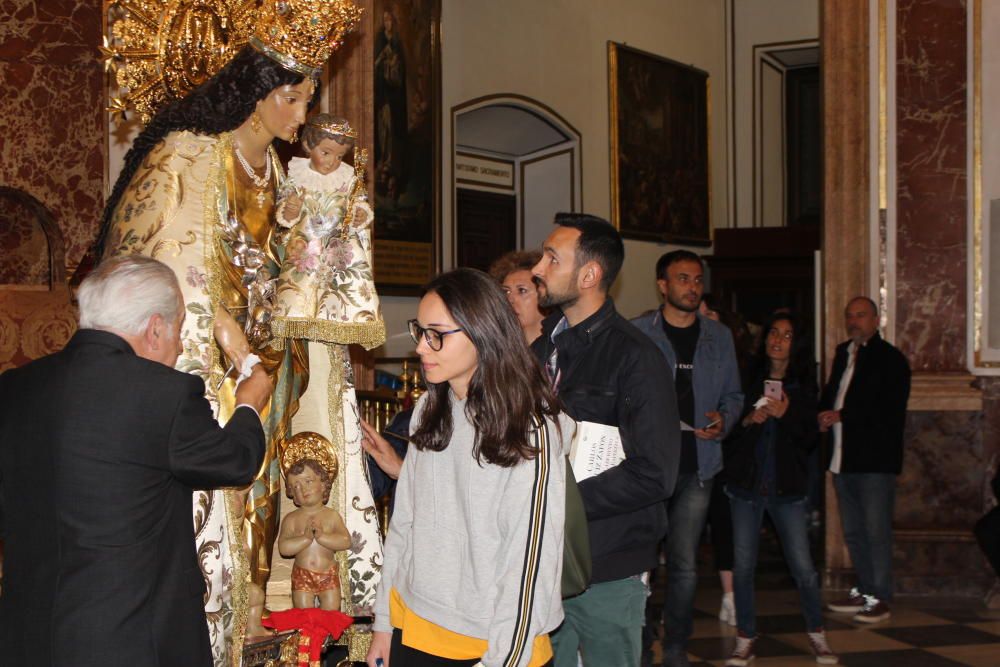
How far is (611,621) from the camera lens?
338 cm

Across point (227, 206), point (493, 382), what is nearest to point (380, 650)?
point (493, 382)

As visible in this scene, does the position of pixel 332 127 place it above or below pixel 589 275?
above

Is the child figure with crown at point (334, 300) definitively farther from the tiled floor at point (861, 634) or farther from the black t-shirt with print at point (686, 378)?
the tiled floor at point (861, 634)

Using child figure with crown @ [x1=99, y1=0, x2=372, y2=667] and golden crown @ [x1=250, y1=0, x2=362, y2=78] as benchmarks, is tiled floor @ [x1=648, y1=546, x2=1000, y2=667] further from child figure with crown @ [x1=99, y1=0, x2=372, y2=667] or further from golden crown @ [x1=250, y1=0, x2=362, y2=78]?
golden crown @ [x1=250, y1=0, x2=362, y2=78]

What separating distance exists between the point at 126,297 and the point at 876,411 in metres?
5.96

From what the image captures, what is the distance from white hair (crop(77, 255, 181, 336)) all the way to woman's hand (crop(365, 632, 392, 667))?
95 cm

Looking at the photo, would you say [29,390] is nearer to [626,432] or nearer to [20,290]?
[626,432]

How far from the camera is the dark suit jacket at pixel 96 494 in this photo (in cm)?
268

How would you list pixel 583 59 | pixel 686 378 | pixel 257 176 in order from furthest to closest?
1. pixel 583 59
2. pixel 686 378
3. pixel 257 176

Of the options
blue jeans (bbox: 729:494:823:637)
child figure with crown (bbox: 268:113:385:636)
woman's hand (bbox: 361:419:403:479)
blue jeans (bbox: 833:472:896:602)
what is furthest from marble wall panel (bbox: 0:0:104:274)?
blue jeans (bbox: 833:472:896:602)

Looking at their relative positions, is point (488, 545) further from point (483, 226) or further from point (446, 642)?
point (483, 226)

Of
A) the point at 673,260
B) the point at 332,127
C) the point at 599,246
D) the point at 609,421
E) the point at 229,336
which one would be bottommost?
the point at 609,421

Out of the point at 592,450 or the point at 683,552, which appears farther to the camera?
the point at 683,552

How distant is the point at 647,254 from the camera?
15.4m
